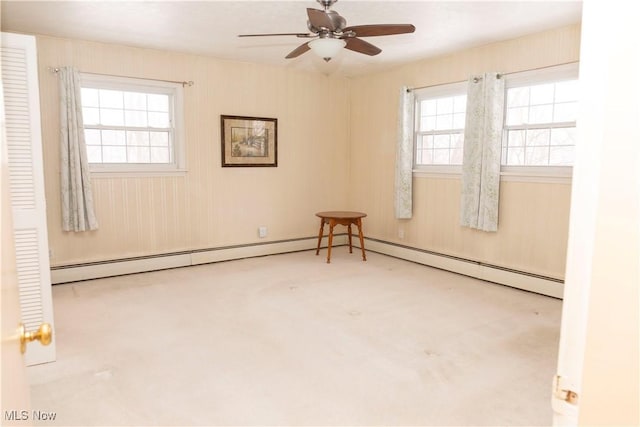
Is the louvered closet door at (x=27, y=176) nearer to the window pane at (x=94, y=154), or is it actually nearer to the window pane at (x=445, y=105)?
the window pane at (x=94, y=154)

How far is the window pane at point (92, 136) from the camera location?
4.44 metres

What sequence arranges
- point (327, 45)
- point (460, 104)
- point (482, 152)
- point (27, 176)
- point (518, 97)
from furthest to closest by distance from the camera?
point (460, 104) → point (482, 152) → point (518, 97) → point (327, 45) → point (27, 176)

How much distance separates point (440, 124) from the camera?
5066 millimetres

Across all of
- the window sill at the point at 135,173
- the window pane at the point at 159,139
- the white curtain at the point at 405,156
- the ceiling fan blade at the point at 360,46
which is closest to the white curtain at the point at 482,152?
the white curtain at the point at 405,156

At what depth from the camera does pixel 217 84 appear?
508 centimetres

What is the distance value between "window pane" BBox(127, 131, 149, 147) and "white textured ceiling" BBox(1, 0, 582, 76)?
89 cm

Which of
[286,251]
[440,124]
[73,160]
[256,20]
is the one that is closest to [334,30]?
[256,20]

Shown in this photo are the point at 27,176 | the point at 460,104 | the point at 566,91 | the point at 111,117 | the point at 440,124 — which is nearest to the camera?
the point at 27,176

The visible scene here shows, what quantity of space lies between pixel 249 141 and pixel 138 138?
125 centimetres

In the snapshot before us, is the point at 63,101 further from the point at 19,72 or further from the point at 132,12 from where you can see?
the point at 19,72

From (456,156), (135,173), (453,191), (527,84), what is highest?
(527,84)

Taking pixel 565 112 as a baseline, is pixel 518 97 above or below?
above

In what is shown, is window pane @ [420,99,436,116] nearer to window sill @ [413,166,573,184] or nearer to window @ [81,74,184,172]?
window sill @ [413,166,573,184]

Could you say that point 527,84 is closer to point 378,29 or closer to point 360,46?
point 360,46
